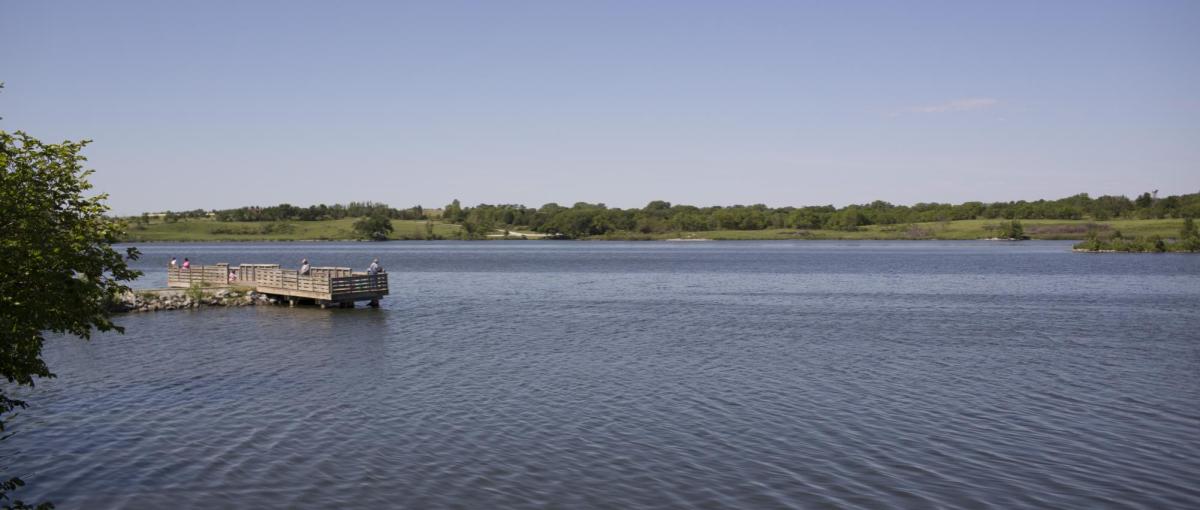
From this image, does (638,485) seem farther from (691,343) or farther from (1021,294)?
(1021,294)

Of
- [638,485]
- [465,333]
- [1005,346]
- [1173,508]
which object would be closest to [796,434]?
[638,485]

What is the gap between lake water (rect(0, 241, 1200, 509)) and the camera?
48.1 ft

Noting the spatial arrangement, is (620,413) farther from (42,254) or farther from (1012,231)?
(1012,231)

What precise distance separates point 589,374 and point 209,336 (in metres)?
18.1

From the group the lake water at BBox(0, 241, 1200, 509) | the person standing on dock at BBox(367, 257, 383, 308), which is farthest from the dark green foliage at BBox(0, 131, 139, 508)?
the person standing on dock at BBox(367, 257, 383, 308)

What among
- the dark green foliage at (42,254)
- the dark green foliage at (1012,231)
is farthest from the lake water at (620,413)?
the dark green foliage at (1012,231)

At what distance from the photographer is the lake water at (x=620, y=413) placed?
14.7m

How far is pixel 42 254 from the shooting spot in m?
13.1

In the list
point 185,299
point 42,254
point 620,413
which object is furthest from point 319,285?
point 42,254

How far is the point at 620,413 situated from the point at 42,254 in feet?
40.6

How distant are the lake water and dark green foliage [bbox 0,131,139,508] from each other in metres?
2.83

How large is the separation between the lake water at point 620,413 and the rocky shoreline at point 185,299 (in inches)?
123

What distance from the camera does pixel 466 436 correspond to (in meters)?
18.1

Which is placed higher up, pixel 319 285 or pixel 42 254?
pixel 42 254
